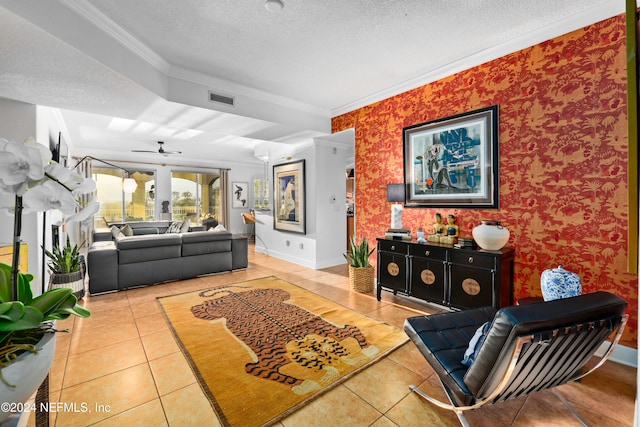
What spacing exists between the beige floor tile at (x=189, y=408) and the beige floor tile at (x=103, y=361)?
0.59m

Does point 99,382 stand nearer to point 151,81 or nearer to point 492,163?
point 151,81

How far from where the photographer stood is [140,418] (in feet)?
5.50

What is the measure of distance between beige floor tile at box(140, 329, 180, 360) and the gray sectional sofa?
1.79 metres

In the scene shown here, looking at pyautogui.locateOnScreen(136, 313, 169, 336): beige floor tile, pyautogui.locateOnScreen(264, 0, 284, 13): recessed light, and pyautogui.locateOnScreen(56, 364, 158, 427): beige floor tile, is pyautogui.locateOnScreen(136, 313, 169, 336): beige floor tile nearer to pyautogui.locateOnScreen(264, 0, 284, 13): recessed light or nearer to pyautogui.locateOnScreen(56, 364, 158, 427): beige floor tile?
pyautogui.locateOnScreen(56, 364, 158, 427): beige floor tile

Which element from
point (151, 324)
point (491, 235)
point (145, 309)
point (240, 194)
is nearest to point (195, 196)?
point (240, 194)

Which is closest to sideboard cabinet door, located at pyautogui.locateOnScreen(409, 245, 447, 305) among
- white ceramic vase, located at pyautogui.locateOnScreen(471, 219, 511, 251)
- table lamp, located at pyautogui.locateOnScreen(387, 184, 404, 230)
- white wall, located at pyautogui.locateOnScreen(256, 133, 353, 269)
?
white ceramic vase, located at pyautogui.locateOnScreen(471, 219, 511, 251)

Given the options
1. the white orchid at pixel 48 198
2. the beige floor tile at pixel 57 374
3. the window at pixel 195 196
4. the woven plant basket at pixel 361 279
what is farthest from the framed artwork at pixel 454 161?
the window at pixel 195 196

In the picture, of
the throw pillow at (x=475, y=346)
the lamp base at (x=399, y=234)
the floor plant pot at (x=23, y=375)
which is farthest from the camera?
the lamp base at (x=399, y=234)

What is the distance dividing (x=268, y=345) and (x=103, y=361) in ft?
4.15

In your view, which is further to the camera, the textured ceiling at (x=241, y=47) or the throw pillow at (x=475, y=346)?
the textured ceiling at (x=241, y=47)

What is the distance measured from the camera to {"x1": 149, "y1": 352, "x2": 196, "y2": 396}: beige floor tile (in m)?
1.96

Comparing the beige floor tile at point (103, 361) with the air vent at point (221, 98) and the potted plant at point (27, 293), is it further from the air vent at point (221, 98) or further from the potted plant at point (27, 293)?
the air vent at point (221, 98)

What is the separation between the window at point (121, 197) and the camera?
803cm

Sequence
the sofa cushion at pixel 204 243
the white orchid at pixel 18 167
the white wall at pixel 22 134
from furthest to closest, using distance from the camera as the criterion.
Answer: the sofa cushion at pixel 204 243 < the white wall at pixel 22 134 < the white orchid at pixel 18 167
